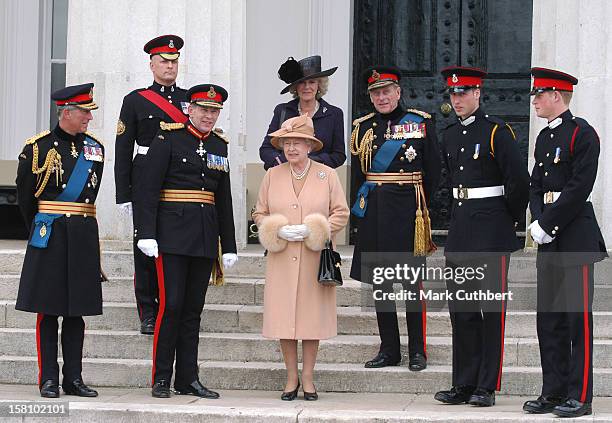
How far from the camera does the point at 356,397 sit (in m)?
8.55

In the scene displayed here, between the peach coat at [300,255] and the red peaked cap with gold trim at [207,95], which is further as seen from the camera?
the red peaked cap with gold trim at [207,95]

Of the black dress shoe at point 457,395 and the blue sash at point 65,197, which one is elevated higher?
the blue sash at point 65,197

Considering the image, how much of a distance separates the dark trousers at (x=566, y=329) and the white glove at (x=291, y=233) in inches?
58.2

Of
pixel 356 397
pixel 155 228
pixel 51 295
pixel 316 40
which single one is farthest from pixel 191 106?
pixel 316 40

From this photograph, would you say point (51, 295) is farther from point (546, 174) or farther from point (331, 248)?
point (546, 174)

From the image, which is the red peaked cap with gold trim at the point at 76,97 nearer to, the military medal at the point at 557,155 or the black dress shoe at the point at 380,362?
the black dress shoe at the point at 380,362

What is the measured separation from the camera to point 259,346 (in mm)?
9094

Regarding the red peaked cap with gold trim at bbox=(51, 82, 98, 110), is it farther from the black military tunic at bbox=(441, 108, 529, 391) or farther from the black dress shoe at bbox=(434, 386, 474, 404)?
the black dress shoe at bbox=(434, 386, 474, 404)

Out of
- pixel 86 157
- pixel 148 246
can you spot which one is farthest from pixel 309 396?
pixel 86 157

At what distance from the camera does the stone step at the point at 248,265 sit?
1005 cm

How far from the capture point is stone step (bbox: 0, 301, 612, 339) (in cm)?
927

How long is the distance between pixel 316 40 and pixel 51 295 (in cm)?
483

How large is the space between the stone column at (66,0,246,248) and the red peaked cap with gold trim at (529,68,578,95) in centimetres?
352


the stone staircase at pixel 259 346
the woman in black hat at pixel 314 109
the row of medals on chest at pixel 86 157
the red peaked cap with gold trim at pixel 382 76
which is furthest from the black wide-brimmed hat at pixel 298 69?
the stone staircase at pixel 259 346
